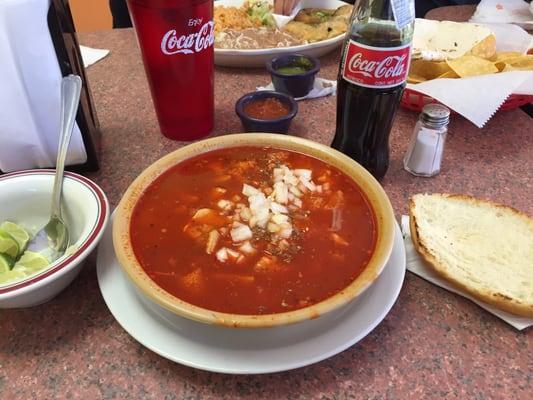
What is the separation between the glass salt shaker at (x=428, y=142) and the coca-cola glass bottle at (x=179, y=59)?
2.40 feet

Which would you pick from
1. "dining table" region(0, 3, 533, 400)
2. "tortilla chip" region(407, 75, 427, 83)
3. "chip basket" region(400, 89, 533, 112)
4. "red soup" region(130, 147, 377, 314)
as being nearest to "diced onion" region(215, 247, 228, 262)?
"red soup" region(130, 147, 377, 314)

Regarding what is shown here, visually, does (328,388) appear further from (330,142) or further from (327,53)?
(327,53)

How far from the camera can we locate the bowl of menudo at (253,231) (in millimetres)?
945

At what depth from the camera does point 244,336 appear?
919 millimetres

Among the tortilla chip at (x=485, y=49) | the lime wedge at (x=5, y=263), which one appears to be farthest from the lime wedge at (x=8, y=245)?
the tortilla chip at (x=485, y=49)

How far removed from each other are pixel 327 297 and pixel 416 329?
0.25 m

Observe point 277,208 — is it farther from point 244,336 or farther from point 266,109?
point 266,109

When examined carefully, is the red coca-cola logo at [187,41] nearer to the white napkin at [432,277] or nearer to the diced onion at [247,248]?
the diced onion at [247,248]

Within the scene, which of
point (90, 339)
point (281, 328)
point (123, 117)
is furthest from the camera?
point (123, 117)

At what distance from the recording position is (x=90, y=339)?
3.34 feet

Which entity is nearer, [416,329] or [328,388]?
[328,388]

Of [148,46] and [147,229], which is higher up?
[148,46]

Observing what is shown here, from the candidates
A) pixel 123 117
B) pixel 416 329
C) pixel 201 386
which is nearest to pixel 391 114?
pixel 416 329

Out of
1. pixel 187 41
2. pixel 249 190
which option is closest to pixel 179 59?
pixel 187 41
